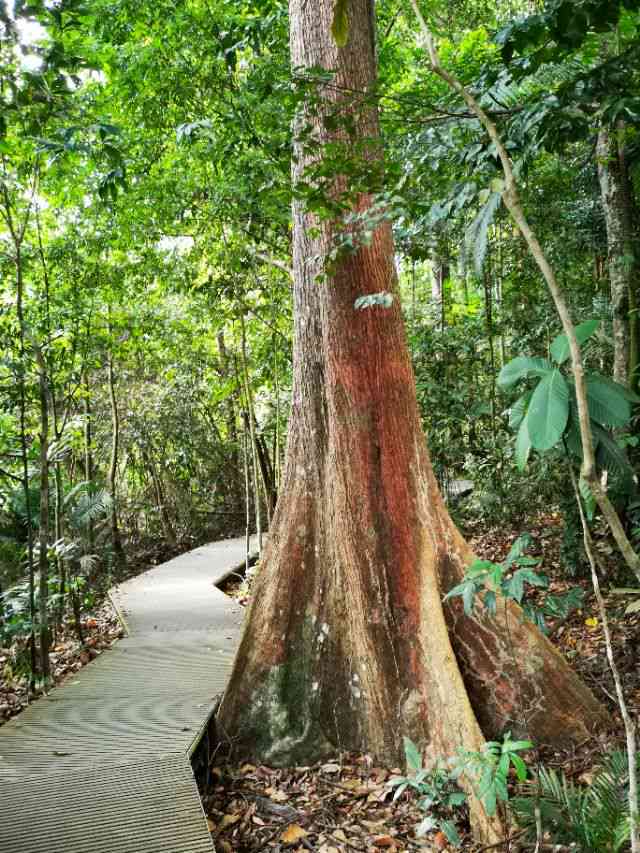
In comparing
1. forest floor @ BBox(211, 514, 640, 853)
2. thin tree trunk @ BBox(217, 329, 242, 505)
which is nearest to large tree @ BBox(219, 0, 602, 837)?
forest floor @ BBox(211, 514, 640, 853)

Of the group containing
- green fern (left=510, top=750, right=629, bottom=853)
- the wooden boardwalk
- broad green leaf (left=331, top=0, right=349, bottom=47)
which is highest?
broad green leaf (left=331, top=0, right=349, bottom=47)

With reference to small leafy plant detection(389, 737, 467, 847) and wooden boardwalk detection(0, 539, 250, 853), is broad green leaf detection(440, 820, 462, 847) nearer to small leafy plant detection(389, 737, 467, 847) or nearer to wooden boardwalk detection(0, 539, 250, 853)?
small leafy plant detection(389, 737, 467, 847)

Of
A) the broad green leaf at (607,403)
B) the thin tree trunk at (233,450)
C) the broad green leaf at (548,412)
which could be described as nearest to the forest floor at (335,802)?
the broad green leaf at (607,403)

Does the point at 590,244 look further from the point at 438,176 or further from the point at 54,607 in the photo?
the point at 54,607

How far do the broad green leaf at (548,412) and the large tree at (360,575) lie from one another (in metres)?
2.03

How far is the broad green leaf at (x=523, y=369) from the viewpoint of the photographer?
2398 millimetres

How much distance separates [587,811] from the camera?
302 cm

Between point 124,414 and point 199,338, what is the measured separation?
1.89m

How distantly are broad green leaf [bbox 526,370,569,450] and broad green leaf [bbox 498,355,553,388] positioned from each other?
0.42 feet

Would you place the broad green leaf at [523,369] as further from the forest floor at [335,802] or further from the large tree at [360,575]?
the large tree at [360,575]

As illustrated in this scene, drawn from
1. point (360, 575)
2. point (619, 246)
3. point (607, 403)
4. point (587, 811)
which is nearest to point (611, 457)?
point (607, 403)

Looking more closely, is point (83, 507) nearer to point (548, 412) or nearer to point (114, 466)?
point (114, 466)

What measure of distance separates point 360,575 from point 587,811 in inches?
65.8

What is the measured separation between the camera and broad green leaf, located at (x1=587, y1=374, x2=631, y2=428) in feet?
7.52
